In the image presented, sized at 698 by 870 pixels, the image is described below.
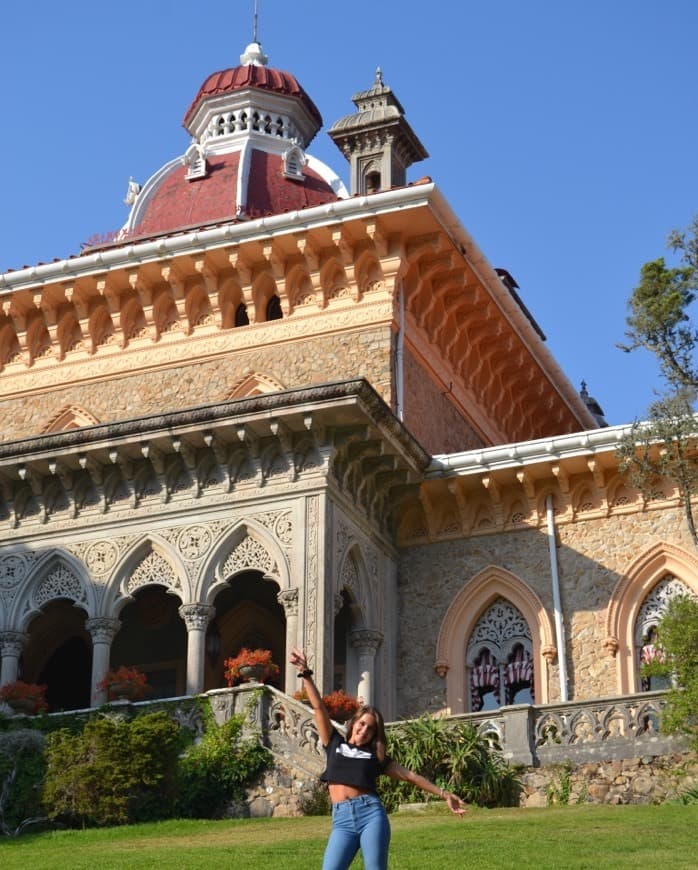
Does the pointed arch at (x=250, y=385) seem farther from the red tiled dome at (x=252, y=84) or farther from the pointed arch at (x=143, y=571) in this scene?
the red tiled dome at (x=252, y=84)

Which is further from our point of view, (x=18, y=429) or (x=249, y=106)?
(x=249, y=106)

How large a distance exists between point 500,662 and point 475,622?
26.2 inches

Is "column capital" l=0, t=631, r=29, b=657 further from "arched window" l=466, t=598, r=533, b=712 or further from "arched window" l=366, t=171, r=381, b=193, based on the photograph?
"arched window" l=366, t=171, r=381, b=193

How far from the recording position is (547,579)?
2172cm

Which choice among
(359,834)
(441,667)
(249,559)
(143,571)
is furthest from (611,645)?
(359,834)

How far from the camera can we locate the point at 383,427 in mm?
20312

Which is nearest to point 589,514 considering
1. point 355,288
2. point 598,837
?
point 355,288

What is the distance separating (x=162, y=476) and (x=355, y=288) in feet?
16.1

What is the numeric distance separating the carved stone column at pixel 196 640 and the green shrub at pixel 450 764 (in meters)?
3.54

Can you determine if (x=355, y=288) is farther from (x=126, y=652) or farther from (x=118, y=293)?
(x=126, y=652)

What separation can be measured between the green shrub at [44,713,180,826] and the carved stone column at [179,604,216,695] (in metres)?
3.09

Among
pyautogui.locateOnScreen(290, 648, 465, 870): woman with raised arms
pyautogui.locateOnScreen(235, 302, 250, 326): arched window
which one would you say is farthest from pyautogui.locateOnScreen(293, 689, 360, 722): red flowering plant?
pyautogui.locateOnScreen(290, 648, 465, 870): woman with raised arms

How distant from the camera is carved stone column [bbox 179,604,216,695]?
19.5 meters

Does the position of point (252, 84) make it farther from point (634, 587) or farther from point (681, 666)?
point (681, 666)
